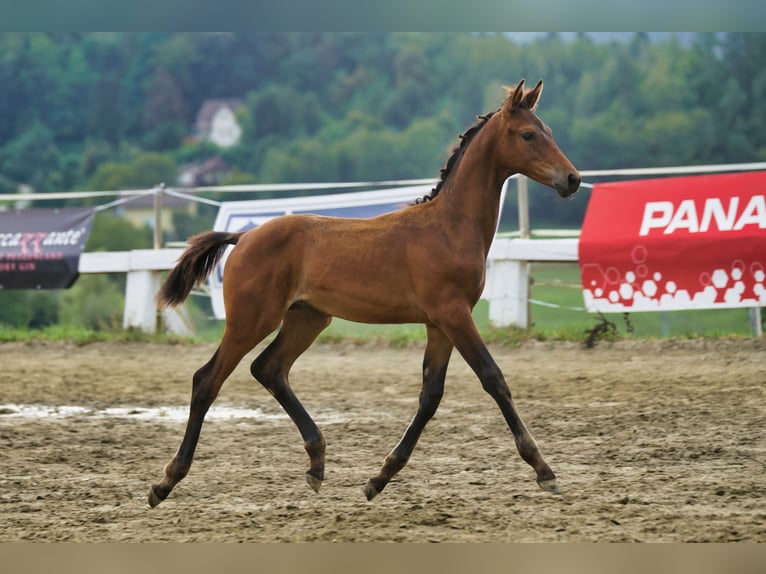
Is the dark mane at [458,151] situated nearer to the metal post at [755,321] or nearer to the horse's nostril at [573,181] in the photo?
the horse's nostril at [573,181]

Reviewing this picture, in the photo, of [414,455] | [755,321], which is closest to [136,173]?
[755,321]

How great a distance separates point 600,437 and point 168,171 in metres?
68.9

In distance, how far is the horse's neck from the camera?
5.44 meters

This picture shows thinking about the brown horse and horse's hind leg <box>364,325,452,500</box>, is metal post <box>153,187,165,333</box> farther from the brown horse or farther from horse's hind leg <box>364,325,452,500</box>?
horse's hind leg <box>364,325,452,500</box>

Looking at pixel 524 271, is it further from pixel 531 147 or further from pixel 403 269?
pixel 403 269

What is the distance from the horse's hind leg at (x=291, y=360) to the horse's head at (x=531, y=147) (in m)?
1.37

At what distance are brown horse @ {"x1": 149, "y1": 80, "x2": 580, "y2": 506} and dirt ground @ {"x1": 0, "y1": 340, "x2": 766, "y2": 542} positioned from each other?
0.42m

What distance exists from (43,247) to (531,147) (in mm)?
9700

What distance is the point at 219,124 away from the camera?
81.4 metres

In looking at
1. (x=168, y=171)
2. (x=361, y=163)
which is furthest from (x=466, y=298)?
(x=168, y=171)

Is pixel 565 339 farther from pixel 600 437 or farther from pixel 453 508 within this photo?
pixel 453 508

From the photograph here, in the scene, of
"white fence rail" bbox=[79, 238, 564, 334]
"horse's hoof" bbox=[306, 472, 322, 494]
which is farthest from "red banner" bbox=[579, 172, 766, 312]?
"horse's hoof" bbox=[306, 472, 322, 494]

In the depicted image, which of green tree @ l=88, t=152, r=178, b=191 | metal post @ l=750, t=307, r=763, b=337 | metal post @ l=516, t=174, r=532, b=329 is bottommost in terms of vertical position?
metal post @ l=750, t=307, r=763, b=337

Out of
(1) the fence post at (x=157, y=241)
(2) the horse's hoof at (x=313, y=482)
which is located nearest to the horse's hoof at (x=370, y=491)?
(2) the horse's hoof at (x=313, y=482)
